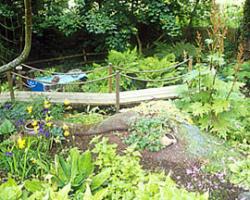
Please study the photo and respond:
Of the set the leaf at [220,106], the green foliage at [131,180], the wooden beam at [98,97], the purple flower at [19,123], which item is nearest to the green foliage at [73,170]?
the green foliage at [131,180]

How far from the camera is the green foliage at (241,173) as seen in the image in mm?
3385

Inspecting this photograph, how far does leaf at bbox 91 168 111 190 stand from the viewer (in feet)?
10.3

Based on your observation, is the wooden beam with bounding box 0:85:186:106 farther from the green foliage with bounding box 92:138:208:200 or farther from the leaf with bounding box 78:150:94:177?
the leaf with bounding box 78:150:94:177

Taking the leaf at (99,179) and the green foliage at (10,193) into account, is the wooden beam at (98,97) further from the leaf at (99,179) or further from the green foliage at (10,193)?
the green foliage at (10,193)

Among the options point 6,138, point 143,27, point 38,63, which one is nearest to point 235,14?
point 143,27

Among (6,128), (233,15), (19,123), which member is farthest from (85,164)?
(233,15)

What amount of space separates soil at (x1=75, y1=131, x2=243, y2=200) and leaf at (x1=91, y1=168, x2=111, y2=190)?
55 centimetres

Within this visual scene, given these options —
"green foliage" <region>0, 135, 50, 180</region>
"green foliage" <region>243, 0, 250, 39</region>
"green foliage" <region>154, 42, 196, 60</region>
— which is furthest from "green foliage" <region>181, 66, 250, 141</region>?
"green foliage" <region>243, 0, 250, 39</region>

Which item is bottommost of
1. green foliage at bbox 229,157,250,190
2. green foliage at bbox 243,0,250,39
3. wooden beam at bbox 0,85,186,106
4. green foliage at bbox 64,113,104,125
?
green foliage at bbox 229,157,250,190

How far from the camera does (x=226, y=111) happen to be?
4.36 m

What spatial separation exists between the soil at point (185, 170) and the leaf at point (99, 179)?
545 mm

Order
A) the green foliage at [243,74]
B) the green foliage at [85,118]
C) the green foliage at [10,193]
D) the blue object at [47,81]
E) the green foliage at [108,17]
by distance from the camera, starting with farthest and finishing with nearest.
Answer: the green foliage at [108,17]
the green foliage at [243,74]
the blue object at [47,81]
the green foliage at [85,118]
the green foliage at [10,193]

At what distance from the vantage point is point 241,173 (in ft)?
11.3

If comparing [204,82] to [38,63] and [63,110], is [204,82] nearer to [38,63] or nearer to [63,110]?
[63,110]
